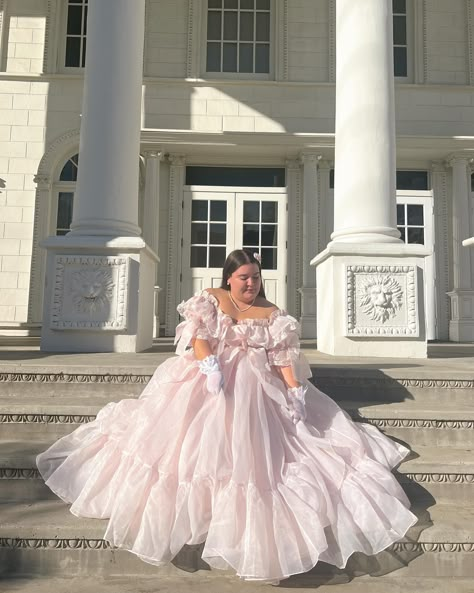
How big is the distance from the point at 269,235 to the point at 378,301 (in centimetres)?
477

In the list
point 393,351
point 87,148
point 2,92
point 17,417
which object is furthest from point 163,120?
point 17,417

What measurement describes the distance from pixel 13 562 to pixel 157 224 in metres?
7.78

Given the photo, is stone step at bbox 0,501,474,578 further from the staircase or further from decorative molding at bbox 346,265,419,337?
decorative molding at bbox 346,265,419,337

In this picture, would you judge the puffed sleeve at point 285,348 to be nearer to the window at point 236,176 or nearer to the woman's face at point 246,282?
the woman's face at point 246,282

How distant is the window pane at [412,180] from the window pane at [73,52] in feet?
22.4

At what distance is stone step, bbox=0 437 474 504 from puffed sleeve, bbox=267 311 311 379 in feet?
2.51

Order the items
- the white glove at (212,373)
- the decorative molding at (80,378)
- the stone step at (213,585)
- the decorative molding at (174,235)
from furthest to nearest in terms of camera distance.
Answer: the decorative molding at (174,235), the decorative molding at (80,378), the white glove at (212,373), the stone step at (213,585)

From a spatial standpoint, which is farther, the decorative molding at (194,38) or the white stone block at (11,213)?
the decorative molding at (194,38)

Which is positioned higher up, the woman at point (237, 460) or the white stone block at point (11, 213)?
the white stone block at point (11, 213)

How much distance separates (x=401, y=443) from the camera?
306 cm

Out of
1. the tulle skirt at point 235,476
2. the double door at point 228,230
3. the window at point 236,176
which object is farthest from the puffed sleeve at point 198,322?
the window at point 236,176

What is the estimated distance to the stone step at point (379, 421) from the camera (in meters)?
3.12

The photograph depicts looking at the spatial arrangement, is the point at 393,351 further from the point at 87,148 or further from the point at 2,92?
the point at 2,92

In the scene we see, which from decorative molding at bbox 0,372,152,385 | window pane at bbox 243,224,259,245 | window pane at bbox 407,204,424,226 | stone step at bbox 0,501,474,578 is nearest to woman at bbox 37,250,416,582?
stone step at bbox 0,501,474,578
